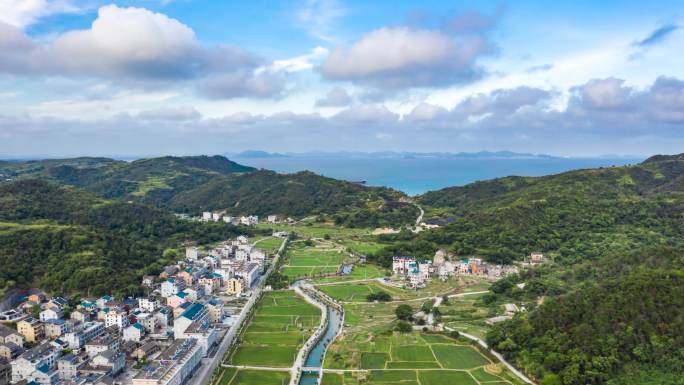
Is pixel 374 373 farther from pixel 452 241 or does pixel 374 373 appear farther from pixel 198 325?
pixel 452 241

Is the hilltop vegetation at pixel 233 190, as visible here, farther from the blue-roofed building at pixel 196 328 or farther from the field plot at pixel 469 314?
the blue-roofed building at pixel 196 328

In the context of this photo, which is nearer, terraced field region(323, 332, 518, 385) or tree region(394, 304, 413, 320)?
terraced field region(323, 332, 518, 385)

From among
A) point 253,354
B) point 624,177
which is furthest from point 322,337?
point 624,177

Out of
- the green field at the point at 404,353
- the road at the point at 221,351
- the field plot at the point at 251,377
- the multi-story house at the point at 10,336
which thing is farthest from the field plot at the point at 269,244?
the field plot at the point at 251,377

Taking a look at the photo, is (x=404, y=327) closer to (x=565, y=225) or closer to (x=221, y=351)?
(x=221, y=351)

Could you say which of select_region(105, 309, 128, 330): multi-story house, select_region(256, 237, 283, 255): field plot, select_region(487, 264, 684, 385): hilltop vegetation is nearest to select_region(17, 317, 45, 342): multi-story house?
select_region(105, 309, 128, 330): multi-story house

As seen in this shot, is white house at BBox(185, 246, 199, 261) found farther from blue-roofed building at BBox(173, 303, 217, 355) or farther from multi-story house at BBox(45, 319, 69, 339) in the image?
multi-story house at BBox(45, 319, 69, 339)

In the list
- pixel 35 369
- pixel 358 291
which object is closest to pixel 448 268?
pixel 358 291
